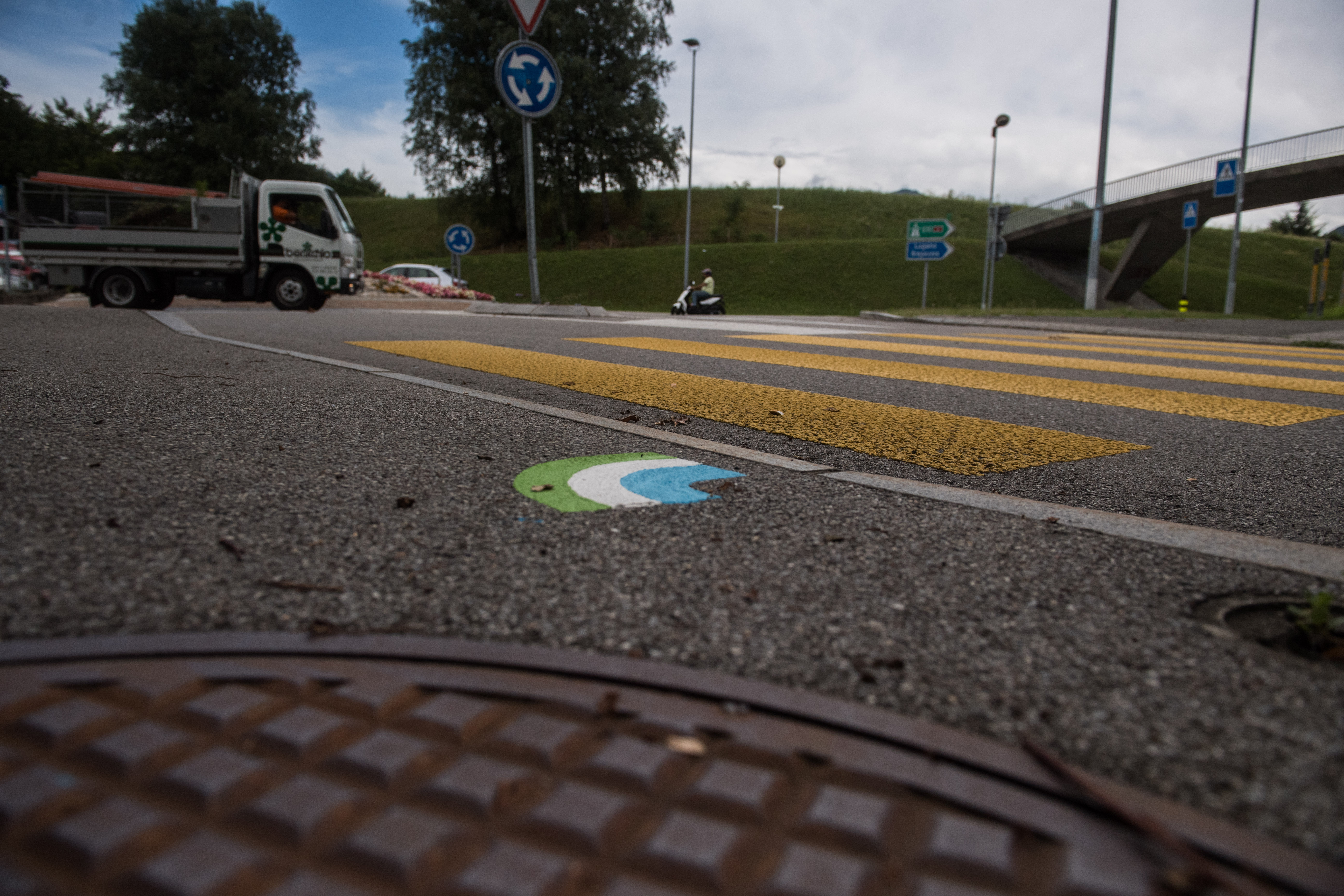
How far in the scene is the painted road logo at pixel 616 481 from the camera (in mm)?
2674

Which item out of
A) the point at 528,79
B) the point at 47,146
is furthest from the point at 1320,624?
the point at 47,146

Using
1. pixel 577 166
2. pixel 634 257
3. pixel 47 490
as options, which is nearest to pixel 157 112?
pixel 577 166

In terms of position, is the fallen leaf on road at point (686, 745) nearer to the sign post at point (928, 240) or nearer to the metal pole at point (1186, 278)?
the sign post at point (928, 240)

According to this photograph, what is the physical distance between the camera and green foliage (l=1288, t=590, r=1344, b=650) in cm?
170

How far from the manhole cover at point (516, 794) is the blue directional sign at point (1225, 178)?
88.9 feet

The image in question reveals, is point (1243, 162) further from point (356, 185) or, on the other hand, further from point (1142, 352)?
point (356, 185)

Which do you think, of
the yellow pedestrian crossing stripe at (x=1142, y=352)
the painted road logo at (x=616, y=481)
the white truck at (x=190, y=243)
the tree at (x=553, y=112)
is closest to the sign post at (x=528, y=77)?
the white truck at (x=190, y=243)

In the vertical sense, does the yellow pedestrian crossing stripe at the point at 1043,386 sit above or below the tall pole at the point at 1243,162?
below

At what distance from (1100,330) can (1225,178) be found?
492 inches

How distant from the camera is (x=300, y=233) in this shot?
16234 millimetres

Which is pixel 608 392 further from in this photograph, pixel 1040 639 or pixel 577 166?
pixel 577 166

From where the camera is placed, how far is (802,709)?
140 centimetres

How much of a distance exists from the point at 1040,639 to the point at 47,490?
2832 mm

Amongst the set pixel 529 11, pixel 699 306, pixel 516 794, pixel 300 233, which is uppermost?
pixel 529 11
